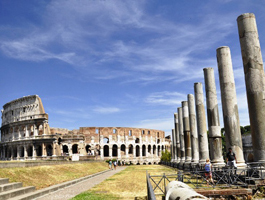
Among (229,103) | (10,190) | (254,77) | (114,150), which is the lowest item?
(114,150)

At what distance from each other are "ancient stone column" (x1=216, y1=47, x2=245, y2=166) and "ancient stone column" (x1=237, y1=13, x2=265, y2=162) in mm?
2042

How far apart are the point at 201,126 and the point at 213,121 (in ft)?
11.0

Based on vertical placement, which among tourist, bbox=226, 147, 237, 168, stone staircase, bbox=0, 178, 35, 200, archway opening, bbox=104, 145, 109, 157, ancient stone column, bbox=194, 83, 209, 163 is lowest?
archway opening, bbox=104, 145, 109, 157

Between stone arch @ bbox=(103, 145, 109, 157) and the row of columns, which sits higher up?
the row of columns

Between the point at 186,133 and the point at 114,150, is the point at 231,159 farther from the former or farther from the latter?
the point at 114,150

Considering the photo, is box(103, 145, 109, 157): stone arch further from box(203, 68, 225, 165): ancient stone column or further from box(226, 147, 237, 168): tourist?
box(226, 147, 237, 168): tourist

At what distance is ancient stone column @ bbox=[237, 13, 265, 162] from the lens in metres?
9.57

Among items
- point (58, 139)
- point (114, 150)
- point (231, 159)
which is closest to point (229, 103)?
point (231, 159)

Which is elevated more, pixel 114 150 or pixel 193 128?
pixel 193 128

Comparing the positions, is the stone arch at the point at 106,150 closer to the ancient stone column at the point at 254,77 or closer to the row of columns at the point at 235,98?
the row of columns at the point at 235,98

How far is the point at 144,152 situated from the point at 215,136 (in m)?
51.7

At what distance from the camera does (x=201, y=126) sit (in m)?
17.7

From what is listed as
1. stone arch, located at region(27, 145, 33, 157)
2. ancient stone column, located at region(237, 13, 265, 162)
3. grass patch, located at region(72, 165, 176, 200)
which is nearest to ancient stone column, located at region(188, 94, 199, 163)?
grass patch, located at region(72, 165, 176, 200)

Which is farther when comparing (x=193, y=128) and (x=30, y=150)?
(x=30, y=150)
